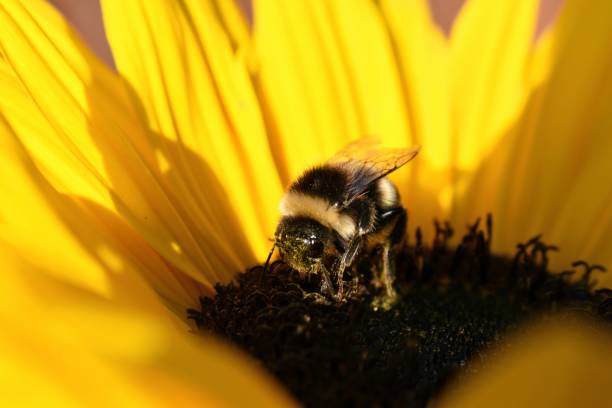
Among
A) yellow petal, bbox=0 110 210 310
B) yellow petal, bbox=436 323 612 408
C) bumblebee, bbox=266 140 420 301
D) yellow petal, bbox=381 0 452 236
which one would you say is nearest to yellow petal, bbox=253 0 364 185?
yellow petal, bbox=381 0 452 236

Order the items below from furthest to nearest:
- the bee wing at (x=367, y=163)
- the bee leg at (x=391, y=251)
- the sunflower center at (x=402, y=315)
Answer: the bee leg at (x=391, y=251)
the bee wing at (x=367, y=163)
the sunflower center at (x=402, y=315)

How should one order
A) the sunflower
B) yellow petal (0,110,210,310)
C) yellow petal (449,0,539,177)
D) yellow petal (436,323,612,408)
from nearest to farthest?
yellow petal (436,323,612,408) < yellow petal (0,110,210,310) < the sunflower < yellow petal (449,0,539,177)

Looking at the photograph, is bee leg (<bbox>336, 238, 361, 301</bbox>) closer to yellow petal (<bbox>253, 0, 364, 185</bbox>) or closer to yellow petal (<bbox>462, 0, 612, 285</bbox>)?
yellow petal (<bbox>253, 0, 364, 185</bbox>)

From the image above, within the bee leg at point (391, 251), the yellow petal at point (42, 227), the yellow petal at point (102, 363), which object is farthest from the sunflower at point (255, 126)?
the bee leg at point (391, 251)

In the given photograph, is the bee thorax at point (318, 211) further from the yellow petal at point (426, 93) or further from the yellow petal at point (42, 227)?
the yellow petal at point (426, 93)

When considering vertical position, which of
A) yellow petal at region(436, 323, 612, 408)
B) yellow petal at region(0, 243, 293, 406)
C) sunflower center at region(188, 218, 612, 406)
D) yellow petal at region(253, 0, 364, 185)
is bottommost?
yellow petal at region(0, 243, 293, 406)

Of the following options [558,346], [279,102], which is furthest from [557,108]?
[558,346]

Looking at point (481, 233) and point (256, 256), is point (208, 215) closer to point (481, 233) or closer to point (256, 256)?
point (256, 256)
